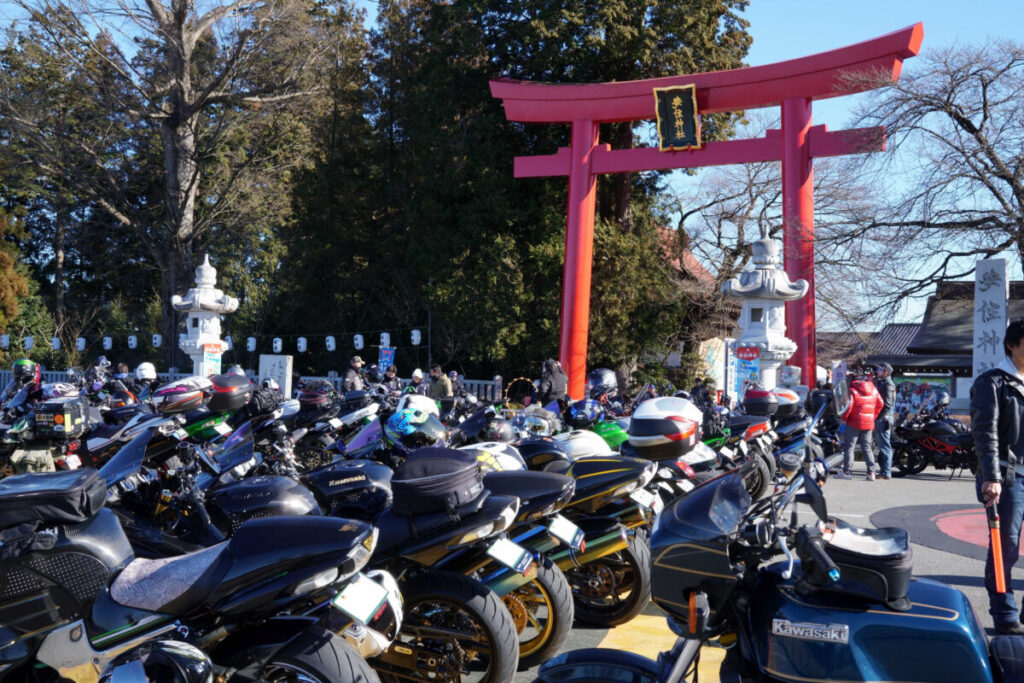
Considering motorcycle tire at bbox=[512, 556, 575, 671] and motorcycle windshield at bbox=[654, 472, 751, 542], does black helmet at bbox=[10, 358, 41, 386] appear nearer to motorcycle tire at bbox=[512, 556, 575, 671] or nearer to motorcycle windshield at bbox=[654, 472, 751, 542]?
motorcycle tire at bbox=[512, 556, 575, 671]

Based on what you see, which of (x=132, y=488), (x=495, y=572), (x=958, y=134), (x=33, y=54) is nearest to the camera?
(x=495, y=572)

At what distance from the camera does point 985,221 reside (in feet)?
54.4

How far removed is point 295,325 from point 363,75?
936 cm

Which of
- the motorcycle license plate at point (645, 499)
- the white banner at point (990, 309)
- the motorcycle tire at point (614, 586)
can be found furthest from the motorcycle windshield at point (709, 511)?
the white banner at point (990, 309)

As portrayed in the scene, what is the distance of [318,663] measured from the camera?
2576 millimetres

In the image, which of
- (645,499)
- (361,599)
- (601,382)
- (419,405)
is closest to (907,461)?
(601,382)

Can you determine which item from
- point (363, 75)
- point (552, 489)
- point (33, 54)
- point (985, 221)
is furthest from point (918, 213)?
point (33, 54)

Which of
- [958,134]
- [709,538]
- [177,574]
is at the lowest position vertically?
[177,574]

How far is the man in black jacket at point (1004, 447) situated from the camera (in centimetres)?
443

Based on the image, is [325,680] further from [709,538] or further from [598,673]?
[709,538]

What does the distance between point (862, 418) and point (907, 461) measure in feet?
6.01

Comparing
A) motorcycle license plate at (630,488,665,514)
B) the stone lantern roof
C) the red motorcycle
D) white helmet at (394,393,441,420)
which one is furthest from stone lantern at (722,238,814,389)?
motorcycle license plate at (630,488,665,514)

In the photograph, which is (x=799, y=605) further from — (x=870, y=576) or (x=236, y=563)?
(x=236, y=563)

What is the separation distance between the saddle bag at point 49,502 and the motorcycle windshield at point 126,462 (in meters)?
1.58
